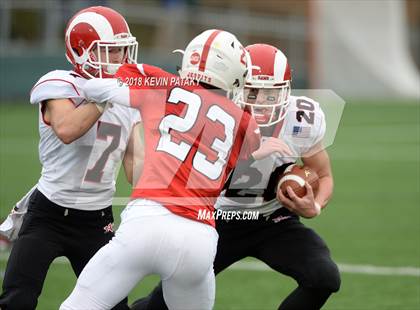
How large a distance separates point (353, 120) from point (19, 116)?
641cm

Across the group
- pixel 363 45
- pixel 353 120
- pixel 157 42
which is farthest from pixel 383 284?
pixel 363 45

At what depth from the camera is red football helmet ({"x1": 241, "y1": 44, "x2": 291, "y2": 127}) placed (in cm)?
461

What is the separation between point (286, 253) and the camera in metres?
4.76

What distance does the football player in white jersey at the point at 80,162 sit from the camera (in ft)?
14.4

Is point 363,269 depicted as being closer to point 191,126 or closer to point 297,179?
point 297,179

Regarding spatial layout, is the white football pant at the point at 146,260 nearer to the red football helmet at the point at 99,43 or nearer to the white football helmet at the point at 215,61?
the white football helmet at the point at 215,61

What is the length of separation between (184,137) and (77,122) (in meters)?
0.58

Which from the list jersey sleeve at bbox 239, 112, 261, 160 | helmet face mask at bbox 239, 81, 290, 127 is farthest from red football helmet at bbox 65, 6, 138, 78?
jersey sleeve at bbox 239, 112, 261, 160

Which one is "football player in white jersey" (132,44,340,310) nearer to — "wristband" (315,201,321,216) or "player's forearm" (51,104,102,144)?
"wristband" (315,201,321,216)

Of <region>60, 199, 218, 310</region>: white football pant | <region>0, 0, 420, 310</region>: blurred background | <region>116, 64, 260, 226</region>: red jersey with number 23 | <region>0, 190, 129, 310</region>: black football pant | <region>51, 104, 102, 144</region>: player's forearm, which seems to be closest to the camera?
<region>60, 199, 218, 310</region>: white football pant

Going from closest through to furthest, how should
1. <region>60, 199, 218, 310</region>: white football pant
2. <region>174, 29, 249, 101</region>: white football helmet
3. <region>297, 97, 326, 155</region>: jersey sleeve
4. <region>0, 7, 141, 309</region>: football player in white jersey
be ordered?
<region>60, 199, 218, 310</region>: white football pant < <region>174, 29, 249, 101</region>: white football helmet < <region>0, 7, 141, 309</region>: football player in white jersey < <region>297, 97, 326, 155</region>: jersey sleeve

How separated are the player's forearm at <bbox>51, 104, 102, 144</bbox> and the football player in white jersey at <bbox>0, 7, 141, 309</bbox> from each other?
186 millimetres

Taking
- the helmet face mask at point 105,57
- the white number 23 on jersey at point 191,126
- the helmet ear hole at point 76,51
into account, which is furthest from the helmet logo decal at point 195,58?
the helmet ear hole at point 76,51

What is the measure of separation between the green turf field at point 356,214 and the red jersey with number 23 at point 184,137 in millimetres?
1980
